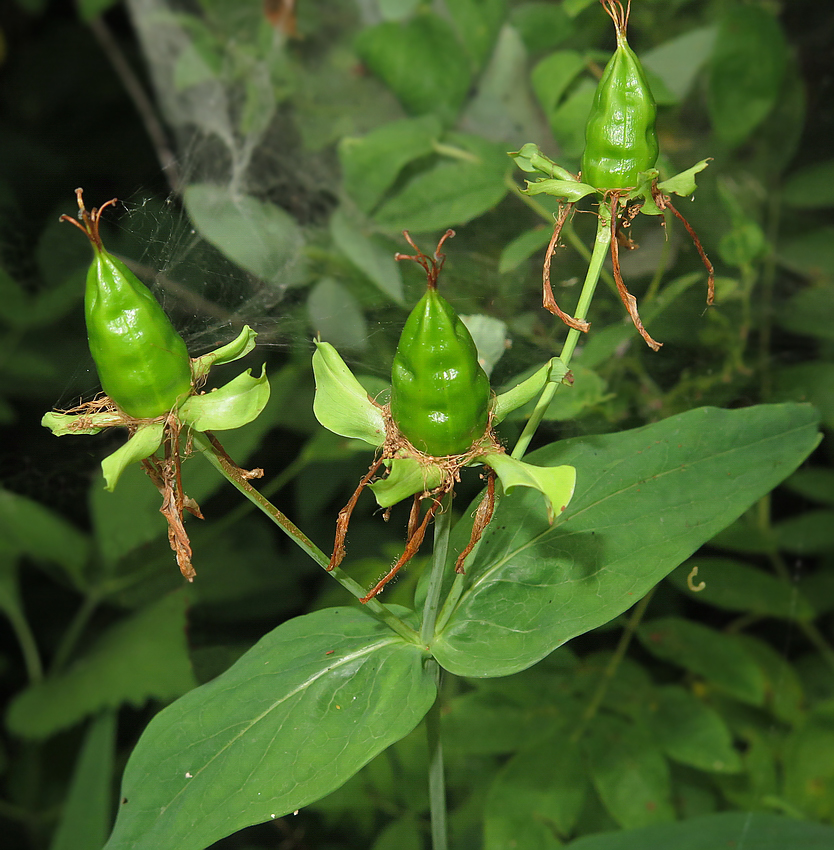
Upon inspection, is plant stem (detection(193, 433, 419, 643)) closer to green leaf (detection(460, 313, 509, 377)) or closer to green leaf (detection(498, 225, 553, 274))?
green leaf (detection(460, 313, 509, 377))

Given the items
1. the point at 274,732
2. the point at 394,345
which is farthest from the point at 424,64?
the point at 274,732

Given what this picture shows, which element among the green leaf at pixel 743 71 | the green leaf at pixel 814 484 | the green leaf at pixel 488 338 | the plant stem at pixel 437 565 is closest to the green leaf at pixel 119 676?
the plant stem at pixel 437 565

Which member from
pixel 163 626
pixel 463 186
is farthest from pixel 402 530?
pixel 463 186

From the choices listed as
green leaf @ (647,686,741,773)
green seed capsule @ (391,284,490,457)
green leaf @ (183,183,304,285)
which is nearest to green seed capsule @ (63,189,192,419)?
green seed capsule @ (391,284,490,457)

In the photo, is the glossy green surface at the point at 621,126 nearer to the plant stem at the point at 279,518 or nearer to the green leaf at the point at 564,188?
the green leaf at the point at 564,188

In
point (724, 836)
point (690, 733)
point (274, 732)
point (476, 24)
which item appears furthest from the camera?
point (476, 24)

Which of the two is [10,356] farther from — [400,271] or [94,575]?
[400,271]

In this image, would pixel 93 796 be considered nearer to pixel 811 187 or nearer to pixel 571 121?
pixel 571 121
